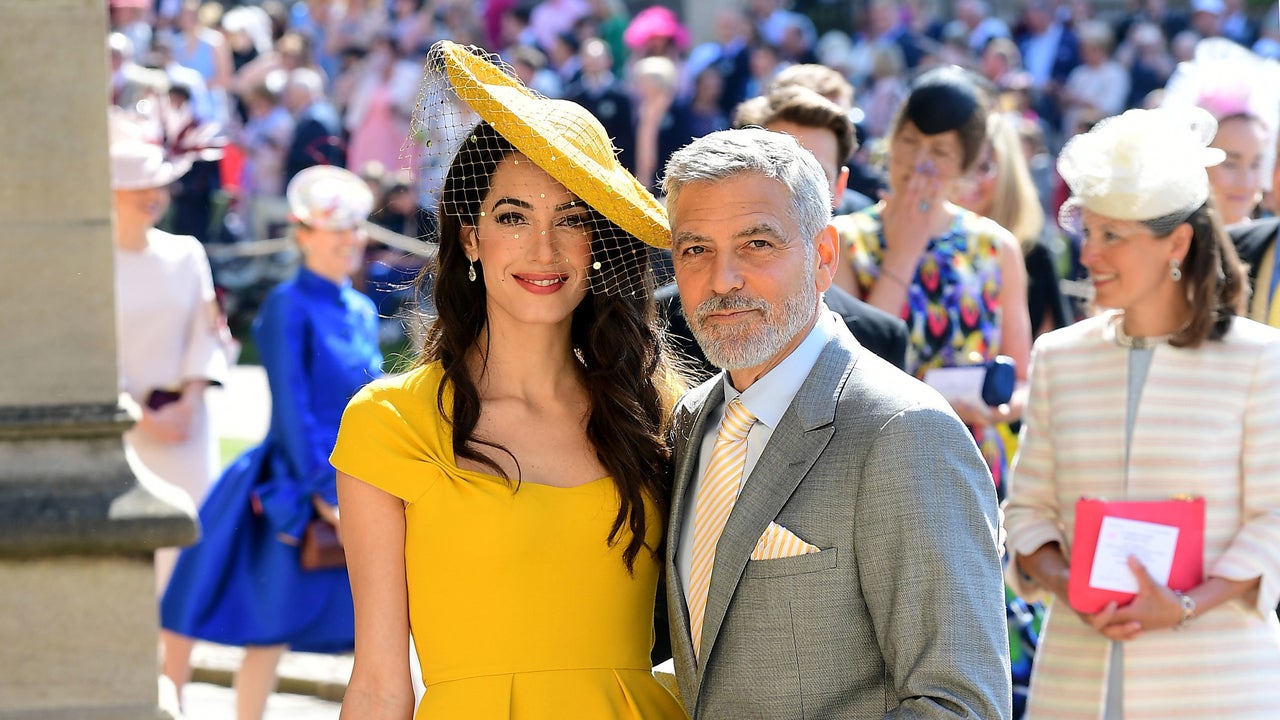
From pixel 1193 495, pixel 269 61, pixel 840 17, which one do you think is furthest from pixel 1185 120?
pixel 840 17

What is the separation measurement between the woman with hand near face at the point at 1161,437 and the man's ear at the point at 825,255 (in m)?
1.40

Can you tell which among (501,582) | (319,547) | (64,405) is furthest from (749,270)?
(319,547)

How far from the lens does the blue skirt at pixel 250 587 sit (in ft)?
19.2

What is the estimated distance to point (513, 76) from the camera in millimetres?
3268

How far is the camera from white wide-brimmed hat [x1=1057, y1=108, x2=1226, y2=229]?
3.95 m

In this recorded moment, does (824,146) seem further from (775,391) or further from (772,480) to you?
(772,480)

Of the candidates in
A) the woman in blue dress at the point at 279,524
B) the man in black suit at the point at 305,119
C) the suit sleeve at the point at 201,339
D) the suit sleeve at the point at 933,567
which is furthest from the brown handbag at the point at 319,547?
the man in black suit at the point at 305,119

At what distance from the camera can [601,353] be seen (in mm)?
3348

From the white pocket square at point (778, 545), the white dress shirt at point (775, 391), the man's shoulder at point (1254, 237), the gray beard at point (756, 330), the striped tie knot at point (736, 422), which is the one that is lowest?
the man's shoulder at point (1254, 237)

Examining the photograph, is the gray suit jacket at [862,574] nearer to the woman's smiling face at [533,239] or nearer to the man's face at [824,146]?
the woman's smiling face at [533,239]

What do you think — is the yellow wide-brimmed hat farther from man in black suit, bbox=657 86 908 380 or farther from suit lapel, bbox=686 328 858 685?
man in black suit, bbox=657 86 908 380

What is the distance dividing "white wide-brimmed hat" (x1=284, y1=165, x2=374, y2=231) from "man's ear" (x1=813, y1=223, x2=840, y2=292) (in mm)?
3808

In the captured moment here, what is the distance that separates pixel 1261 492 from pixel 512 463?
6.13ft

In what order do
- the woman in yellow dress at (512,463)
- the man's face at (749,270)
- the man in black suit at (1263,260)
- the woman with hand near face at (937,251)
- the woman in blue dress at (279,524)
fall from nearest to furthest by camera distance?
the man's face at (749,270) → the woman in yellow dress at (512,463) → the man in black suit at (1263,260) → the woman with hand near face at (937,251) → the woman in blue dress at (279,524)
